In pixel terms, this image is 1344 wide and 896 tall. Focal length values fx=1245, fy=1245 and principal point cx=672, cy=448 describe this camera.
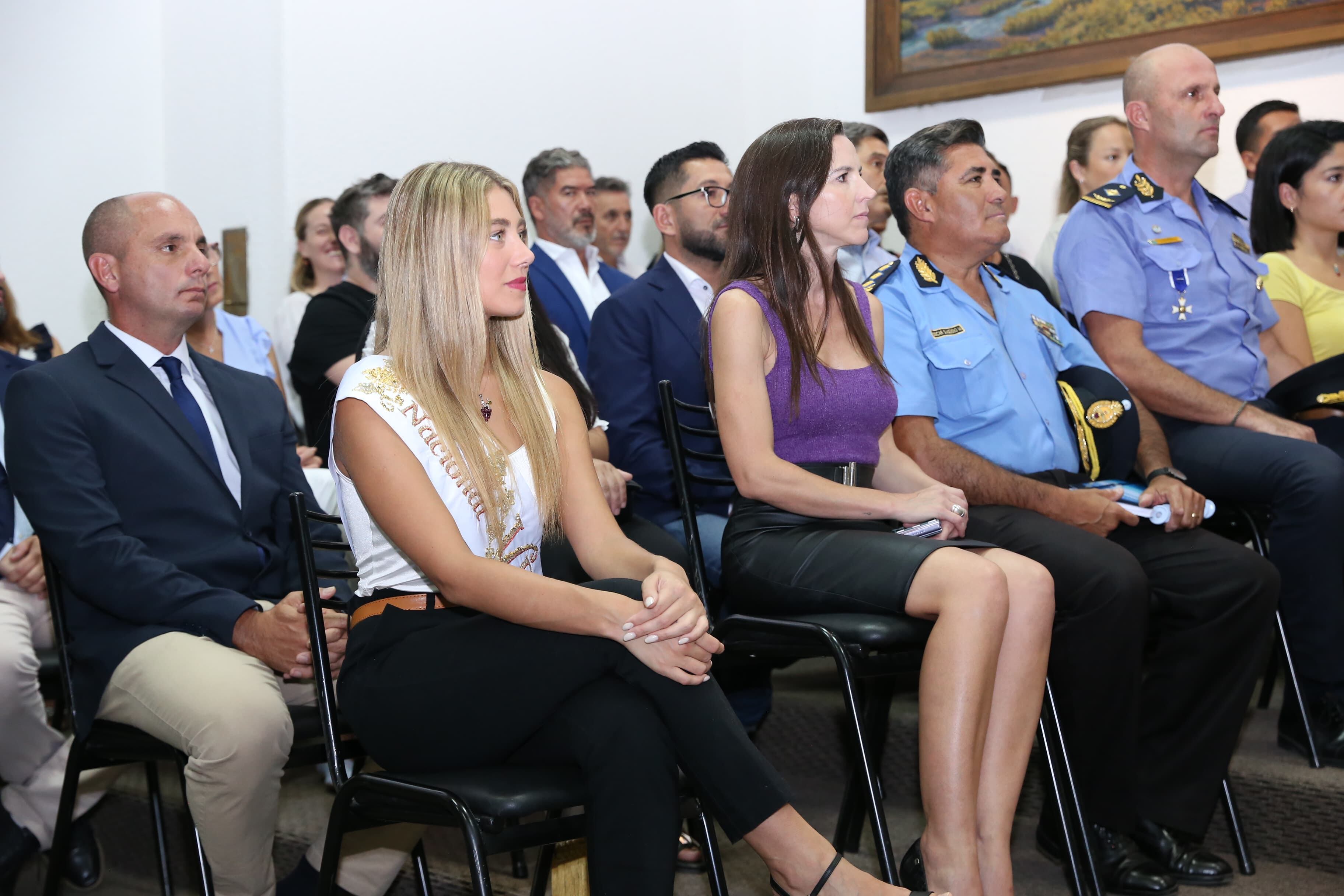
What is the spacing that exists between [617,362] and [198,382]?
0.91 meters

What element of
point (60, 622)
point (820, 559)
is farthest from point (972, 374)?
point (60, 622)

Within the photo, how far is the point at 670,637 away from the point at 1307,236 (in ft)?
8.09

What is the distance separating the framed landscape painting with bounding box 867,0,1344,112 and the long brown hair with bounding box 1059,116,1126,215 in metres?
0.21

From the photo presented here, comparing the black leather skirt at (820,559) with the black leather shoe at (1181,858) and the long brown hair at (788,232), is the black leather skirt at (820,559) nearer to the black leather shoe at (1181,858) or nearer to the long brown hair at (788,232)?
the long brown hair at (788,232)

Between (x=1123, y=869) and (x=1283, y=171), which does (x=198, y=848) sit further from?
(x=1283, y=171)

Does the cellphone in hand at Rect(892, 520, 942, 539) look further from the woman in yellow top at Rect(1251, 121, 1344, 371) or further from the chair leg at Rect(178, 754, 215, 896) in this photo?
the woman in yellow top at Rect(1251, 121, 1344, 371)

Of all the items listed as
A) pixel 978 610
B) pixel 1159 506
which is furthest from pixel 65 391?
pixel 1159 506

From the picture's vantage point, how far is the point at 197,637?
2.05m

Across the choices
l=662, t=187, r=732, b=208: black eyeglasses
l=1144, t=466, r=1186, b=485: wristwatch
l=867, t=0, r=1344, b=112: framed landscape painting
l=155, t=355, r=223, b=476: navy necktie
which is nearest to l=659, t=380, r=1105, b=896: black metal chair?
l=1144, t=466, r=1186, b=485: wristwatch

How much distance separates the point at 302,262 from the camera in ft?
13.2

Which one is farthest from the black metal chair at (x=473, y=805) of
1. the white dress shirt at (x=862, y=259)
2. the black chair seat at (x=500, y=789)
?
the white dress shirt at (x=862, y=259)

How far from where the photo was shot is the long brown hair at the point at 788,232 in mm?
2266

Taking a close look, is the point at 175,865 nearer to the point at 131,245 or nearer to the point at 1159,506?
the point at 131,245

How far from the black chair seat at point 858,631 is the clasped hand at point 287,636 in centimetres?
62
